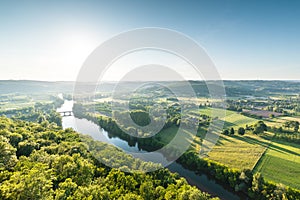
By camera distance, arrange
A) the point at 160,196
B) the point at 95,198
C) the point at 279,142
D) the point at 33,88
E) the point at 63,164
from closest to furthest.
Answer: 1. the point at 95,198
2. the point at 160,196
3. the point at 63,164
4. the point at 279,142
5. the point at 33,88

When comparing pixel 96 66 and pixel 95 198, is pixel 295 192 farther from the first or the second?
pixel 96 66

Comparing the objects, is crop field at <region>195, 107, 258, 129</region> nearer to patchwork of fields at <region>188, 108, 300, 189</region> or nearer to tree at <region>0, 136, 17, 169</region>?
patchwork of fields at <region>188, 108, 300, 189</region>

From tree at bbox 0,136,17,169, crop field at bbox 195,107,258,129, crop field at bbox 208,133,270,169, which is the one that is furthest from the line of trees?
crop field at bbox 195,107,258,129

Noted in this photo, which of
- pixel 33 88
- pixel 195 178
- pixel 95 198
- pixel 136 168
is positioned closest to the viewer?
pixel 95 198

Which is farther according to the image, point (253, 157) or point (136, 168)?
point (253, 157)

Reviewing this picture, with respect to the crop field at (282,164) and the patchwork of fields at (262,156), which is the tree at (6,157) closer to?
the patchwork of fields at (262,156)

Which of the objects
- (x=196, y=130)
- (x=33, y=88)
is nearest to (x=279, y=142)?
(x=196, y=130)
